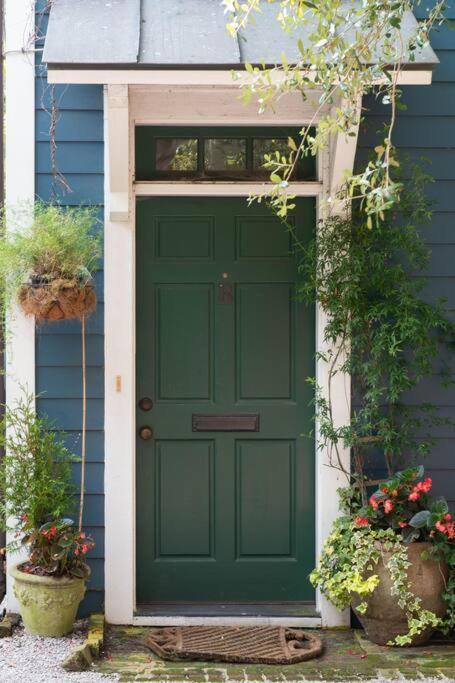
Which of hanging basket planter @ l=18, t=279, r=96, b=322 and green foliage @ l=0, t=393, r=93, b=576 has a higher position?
hanging basket planter @ l=18, t=279, r=96, b=322

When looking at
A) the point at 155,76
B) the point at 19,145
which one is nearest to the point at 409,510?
the point at 155,76

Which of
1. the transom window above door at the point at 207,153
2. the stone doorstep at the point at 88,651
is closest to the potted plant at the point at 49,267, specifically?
the transom window above door at the point at 207,153

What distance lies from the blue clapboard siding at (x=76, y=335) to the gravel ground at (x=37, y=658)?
0.41m

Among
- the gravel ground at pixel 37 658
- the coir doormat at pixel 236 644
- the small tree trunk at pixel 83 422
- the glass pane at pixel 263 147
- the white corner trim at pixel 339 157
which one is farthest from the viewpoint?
the glass pane at pixel 263 147

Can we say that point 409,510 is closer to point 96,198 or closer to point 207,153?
point 207,153

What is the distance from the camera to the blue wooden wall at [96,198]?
455 centimetres

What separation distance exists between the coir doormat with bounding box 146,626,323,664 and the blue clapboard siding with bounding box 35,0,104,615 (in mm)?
474

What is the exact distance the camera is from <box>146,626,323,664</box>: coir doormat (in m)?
4.06

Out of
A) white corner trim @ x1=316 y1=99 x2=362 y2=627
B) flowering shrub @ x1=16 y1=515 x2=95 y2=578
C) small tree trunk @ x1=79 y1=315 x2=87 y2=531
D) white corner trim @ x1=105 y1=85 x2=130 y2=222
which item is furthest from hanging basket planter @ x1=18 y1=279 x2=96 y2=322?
white corner trim @ x1=316 y1=99 x2=362 y2=627

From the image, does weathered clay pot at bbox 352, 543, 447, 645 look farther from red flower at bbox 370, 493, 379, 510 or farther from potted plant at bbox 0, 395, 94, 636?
potted plant at bbox 0, 395, 94, 636

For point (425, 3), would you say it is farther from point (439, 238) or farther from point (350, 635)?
point (350, 635)

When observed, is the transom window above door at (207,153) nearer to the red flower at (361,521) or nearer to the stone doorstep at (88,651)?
the red flower at (361,521)

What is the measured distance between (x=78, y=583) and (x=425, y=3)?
10.9 ft

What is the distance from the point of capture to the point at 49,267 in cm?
423
